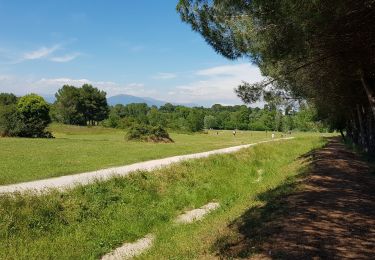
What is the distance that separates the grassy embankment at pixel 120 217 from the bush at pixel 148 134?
3971 cm

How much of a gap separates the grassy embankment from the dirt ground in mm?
807

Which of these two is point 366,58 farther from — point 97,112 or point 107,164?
point 97,112

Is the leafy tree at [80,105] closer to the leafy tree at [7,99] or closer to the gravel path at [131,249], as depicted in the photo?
the leafy tree at [7,99]

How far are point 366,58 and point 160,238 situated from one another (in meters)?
9.15

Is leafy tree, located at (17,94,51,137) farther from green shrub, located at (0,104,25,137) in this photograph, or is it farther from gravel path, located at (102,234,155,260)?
gravel path, located at (102,234,155,260)

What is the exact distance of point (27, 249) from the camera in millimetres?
11250

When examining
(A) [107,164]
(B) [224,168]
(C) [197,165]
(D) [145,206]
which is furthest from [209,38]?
(A) [107,164]

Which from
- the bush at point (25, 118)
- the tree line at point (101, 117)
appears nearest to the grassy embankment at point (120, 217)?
the tree line at point (101, 117)

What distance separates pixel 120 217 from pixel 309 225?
270 inches

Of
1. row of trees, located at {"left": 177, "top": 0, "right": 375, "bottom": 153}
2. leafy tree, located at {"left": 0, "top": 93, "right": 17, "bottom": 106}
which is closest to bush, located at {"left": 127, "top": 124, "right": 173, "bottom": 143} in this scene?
row of trees, located at {"left": 177, "top": 0, "right": 375, "bottom": 153}

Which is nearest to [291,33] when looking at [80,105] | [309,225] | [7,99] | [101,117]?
[309,225]

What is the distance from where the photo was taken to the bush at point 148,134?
61.9m

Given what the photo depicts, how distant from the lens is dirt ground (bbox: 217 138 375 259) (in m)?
8.70

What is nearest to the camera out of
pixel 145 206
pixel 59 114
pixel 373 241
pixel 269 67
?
pixel 373 241
